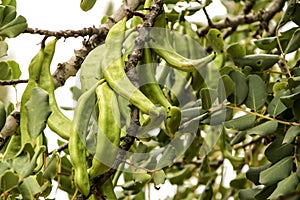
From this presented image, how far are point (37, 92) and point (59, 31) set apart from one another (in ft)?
0.43

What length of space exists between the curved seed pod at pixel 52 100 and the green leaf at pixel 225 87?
22 centimetres

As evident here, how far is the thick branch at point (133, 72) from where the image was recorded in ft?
2.63

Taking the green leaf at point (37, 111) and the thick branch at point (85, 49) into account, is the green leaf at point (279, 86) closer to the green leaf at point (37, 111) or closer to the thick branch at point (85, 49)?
the thick branch at point (85, 49)

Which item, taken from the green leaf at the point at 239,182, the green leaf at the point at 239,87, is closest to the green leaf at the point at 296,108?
the green leaf at the point at 239,87

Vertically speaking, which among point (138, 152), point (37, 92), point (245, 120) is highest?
point (37, 92)

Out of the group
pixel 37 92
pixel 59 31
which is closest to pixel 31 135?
pixel 37 92

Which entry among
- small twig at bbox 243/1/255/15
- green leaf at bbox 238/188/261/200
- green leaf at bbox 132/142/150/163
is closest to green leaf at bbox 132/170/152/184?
green leaf at bbox 132/142/150/163

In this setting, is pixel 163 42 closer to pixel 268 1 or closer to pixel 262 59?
pixel 262 59

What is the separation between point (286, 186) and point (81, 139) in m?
0.25

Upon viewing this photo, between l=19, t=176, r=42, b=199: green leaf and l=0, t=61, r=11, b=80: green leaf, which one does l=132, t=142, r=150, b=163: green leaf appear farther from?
l=19, t=176, r=42, b=199: green leaf

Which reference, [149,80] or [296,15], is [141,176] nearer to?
[149,80]

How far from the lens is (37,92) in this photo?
30.4 inches

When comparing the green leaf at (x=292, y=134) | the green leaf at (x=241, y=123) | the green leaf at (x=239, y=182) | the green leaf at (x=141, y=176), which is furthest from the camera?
the green leaf at (x=239, y=182)

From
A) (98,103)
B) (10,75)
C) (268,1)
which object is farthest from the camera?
(268,1)
